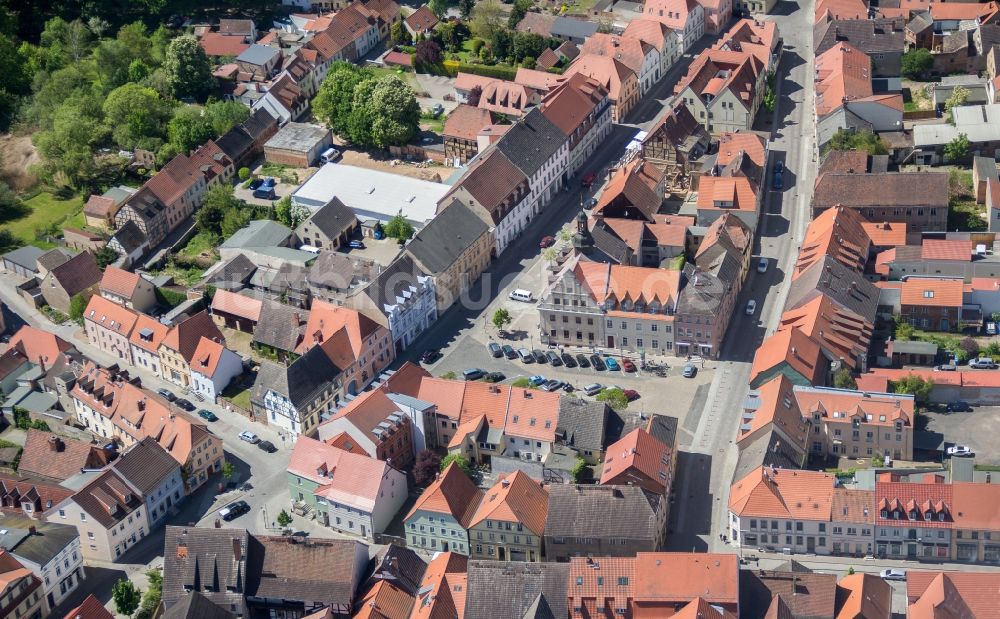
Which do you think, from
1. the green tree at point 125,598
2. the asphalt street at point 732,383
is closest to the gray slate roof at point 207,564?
the green tree at point 125,598

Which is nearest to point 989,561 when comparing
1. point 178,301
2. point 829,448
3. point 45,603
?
point 829,448

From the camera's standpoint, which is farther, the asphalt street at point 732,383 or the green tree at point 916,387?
the green tree at point 916,387

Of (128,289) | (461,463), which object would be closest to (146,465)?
(461,463)

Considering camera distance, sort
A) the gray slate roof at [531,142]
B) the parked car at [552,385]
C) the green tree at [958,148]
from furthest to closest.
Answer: the gray slate roof at [531,142], the green tree at [958,148], the parked car at [552,385]

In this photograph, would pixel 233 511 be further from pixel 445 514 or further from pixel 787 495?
pixel 787 495

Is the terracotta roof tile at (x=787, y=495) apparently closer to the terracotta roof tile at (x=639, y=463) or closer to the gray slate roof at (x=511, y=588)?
the terracotta roof tile at (x=639, y=463)
